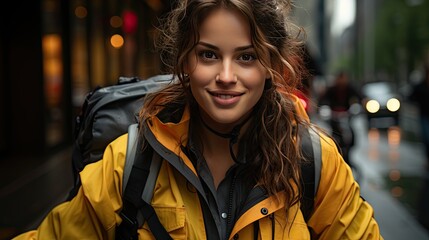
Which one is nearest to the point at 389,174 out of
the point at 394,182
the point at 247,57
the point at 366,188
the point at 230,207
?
the point at 394,182

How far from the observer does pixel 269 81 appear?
2.20 metres

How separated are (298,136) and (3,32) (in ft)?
33.3

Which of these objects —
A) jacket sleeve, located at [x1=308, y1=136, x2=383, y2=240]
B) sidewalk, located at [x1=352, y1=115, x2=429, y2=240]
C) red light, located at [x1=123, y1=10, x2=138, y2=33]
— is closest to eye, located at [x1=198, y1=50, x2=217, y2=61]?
jacket sleeve, located at [x1=308, y1=136, x2=383, y2=240]

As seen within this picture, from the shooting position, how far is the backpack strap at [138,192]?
79.1 inches

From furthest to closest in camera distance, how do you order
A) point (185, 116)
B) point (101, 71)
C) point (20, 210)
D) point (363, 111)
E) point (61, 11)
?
point (101, 71) < point (61, 11) < point (363, 111) < point (20, 210) < point (185, 116)

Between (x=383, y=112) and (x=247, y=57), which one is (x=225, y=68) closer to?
(x=247, y=57)

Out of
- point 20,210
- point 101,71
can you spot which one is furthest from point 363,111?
point 101,71

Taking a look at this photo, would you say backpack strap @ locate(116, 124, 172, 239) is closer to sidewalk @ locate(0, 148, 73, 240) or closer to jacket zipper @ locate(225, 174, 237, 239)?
jacket zipper @ locate(225, 174, 237, 239)

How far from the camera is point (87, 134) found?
249cm

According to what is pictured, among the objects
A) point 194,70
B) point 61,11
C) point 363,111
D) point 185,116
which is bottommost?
point 363,111

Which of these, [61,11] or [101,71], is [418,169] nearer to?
[61,11]

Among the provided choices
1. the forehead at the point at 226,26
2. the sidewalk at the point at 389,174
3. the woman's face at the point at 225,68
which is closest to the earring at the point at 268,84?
the woman's face at the point at 225,68

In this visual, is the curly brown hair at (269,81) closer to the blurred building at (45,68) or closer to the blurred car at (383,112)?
the blurred building at (45,68)

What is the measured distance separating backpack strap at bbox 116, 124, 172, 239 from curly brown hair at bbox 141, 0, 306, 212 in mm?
160
